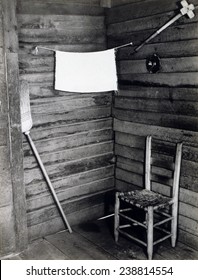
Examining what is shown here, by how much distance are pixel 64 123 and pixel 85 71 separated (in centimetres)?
71

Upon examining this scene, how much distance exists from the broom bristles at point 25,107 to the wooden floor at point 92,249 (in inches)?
56.4

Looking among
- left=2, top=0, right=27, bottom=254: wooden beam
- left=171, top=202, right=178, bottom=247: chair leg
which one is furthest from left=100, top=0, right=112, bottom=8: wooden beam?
left=171, top=202, right=178, bottom=247: chair leg

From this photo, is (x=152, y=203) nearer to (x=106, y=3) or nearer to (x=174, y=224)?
(x=174, y=224)

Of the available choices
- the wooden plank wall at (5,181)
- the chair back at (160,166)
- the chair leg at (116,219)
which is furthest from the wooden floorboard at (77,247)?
the chair back at (160,166)

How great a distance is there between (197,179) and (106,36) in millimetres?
2261

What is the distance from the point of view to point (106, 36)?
4.91m

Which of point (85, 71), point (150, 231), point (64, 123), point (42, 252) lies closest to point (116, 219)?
point (150, 231)

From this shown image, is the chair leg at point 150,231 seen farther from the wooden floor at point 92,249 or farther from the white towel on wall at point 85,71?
the white towel on wall at point 85,71

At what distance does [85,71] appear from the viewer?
176 inches

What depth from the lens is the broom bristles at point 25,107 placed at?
4102mm

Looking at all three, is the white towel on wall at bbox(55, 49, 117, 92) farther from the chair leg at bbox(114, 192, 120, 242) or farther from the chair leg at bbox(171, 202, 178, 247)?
the chair leg at bbox(171, 202, 178, 247)

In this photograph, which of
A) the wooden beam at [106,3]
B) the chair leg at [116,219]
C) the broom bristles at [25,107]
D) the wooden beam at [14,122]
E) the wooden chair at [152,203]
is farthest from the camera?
the wooden beam at [106,3]

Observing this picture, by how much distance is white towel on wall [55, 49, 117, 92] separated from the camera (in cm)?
437
